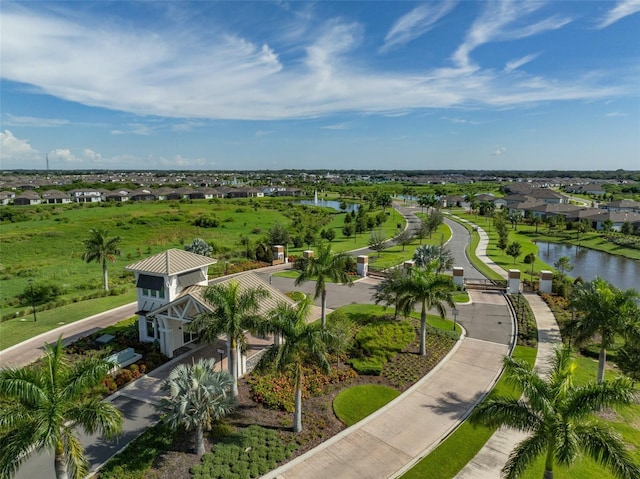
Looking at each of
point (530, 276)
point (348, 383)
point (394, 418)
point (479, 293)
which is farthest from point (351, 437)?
point (530, 276)

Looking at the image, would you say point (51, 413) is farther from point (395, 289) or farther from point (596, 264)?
point (596, 264)

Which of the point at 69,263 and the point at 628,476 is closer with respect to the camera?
the point at 628,476

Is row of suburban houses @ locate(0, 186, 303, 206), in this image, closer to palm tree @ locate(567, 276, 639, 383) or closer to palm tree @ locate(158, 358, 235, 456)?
palm tree @ locate(158, 358, 235, 456)

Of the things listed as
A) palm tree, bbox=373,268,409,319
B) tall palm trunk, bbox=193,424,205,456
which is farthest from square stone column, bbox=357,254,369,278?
tall palm trunk, bbox=193,424,205,456

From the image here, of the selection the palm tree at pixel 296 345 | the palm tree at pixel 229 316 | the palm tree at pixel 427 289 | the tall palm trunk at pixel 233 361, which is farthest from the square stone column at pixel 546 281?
the tall palm trunk at pixel 233 361

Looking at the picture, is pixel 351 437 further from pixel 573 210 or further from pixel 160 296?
pixel 573 210

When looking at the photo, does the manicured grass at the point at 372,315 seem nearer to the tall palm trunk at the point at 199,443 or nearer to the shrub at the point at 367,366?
the shrub at the point at 367,366

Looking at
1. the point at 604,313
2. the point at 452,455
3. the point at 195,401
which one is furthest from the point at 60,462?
the point at 604,313
